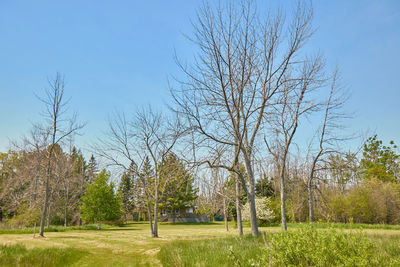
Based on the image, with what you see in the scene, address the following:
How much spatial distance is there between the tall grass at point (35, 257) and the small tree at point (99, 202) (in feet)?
61.7

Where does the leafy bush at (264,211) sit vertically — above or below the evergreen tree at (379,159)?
below

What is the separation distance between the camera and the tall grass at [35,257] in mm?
7027

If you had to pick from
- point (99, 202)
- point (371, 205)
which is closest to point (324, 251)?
point (371, 205)

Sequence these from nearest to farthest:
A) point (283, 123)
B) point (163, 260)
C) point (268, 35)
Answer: point (163, 260) → point (268, 35) → point (283, 123)

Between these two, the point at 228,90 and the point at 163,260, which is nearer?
the point at 163,260

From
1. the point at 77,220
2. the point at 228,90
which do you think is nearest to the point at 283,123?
the point at 228,90

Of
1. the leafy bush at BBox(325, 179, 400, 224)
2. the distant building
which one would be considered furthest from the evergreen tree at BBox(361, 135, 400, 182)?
the distant building

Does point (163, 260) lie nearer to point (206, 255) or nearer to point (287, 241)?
point (206, 255)

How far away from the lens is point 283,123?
43.6ft

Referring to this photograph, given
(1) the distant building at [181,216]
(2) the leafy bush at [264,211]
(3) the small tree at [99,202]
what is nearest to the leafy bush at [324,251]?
(2) the leafy bush at [264,211]

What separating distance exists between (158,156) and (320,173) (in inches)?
471

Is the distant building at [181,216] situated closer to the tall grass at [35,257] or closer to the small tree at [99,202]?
the small tree at [99,202]

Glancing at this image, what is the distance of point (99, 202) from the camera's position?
26.2 metres

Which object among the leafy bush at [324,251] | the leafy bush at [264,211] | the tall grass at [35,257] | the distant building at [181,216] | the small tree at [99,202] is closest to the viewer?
the leafy bush at [324,251]
